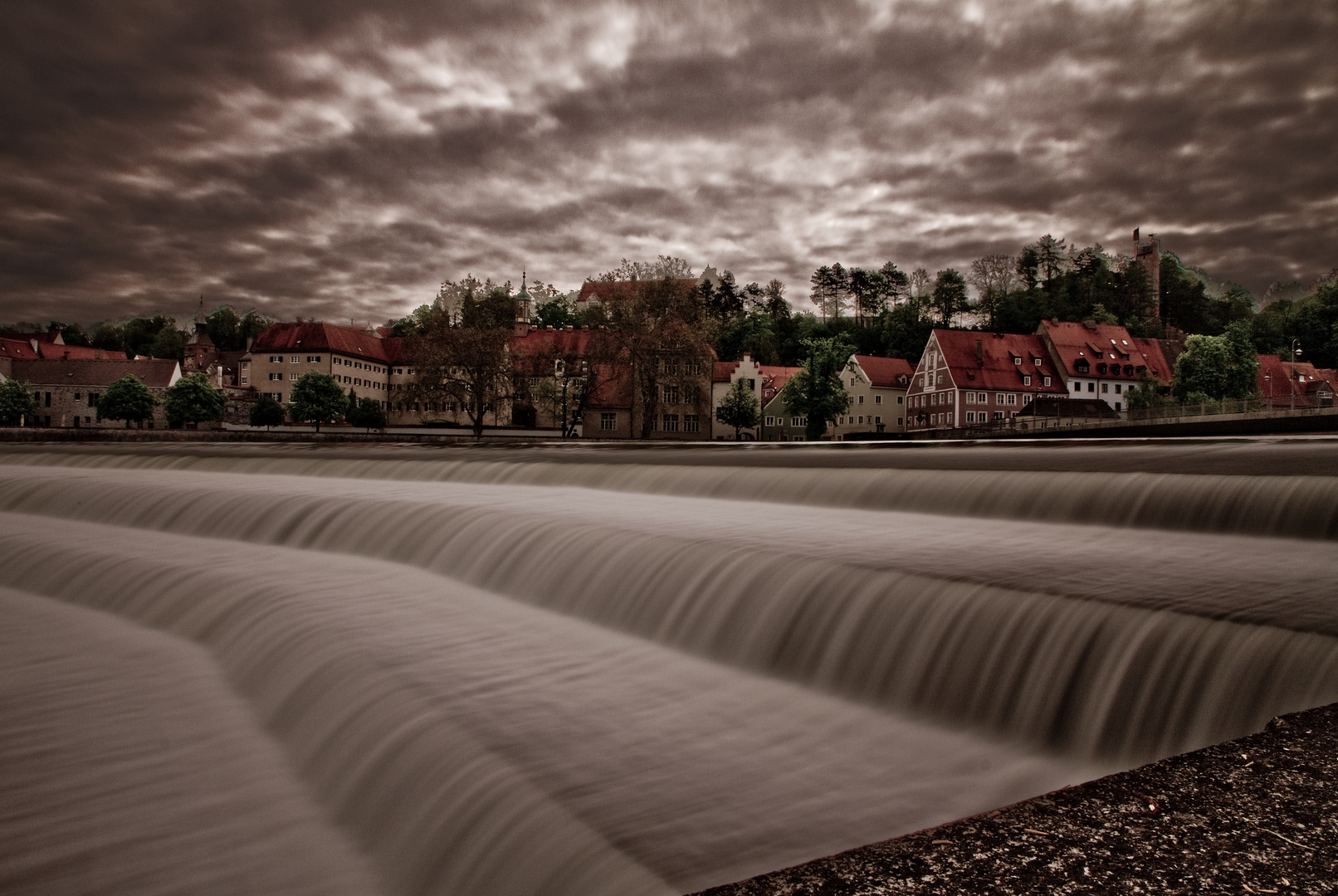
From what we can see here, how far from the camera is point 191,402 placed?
86750 millimetres

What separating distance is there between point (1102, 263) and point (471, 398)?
346 feet

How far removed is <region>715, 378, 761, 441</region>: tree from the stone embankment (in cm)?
6673

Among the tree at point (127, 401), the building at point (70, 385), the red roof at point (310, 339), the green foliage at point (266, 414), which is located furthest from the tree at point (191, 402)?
the red roof at point (310, 339)

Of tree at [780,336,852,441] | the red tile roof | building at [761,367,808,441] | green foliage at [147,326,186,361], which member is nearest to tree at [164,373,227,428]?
the red tile roof

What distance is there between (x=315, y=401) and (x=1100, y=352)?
77052mm

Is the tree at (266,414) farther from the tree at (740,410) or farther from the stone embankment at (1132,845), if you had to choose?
the stone embankment at (1132,845)

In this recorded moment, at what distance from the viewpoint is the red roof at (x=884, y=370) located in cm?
8806

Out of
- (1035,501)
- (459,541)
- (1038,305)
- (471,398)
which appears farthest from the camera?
(1038,305)

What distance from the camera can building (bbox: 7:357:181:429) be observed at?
329 feet

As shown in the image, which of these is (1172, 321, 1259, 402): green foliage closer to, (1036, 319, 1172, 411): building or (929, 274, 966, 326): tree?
(1036, 319, 1172, 411): building

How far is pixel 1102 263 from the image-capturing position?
124m

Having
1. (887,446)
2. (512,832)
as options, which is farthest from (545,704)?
(887,446)

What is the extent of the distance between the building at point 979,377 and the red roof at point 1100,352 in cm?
167

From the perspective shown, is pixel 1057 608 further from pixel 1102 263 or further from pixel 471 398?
pixel 1102 263
